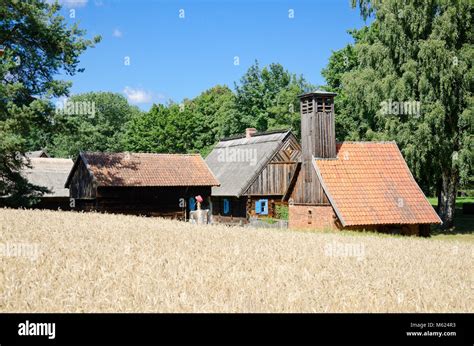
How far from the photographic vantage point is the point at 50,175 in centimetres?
4569

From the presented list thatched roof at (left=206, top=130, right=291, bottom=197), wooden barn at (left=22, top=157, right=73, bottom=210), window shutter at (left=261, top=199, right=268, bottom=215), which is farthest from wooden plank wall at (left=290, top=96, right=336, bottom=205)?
wooden barn at (left=22, top=157, right=73, bottom=210)

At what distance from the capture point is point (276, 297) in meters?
6.86

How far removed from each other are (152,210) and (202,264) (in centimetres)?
2670

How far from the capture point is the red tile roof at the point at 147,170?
3428cm

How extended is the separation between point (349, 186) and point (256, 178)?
485 inches

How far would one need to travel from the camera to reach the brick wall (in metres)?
27.4

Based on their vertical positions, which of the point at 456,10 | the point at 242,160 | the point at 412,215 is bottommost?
the point at 412,215

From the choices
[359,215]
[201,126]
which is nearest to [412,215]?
[359,215]

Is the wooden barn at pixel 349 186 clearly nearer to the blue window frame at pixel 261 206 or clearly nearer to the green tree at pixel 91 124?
the blue window frame at pixel 261 206

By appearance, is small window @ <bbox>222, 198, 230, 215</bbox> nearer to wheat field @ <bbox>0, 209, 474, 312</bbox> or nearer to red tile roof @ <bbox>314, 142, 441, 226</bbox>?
red tile roof @ <bbox>314, 142, 441, 226</bbox>

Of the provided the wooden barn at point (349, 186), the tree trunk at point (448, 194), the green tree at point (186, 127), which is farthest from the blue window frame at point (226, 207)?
the green tree at point (186, 127)

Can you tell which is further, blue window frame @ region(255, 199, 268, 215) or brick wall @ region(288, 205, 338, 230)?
blue window frame @ region(255, 199, 268, 215)
